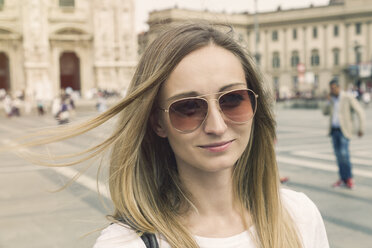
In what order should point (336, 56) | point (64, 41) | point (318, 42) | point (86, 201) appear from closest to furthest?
point (86, 201)
point (64, 41)
point (336, 56)
point (318, 42)

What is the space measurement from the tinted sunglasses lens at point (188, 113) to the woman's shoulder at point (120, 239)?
364 mm

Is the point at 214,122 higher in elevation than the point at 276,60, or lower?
lower

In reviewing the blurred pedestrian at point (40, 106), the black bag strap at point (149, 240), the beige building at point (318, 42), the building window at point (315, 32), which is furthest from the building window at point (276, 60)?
the black bag strap at point (149, 240)

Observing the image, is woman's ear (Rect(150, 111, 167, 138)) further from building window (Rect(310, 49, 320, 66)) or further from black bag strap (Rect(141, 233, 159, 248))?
building window (Rect(310, 49, 320, 66))

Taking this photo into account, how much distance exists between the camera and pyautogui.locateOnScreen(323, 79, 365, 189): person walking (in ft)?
24.9

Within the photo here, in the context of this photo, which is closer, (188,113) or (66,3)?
(188,113)

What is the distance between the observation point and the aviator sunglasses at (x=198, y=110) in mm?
1453

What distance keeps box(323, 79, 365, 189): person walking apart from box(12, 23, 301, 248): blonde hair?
6298 mm

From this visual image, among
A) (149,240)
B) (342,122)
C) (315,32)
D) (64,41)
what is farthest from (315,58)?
(149,240)

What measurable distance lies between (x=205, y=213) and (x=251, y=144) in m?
0.36

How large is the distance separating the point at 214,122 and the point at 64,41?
42.0 m

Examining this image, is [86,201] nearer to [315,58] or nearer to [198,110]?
[198,110]

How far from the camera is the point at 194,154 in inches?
57.9

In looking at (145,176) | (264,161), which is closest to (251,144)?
(264,161)
